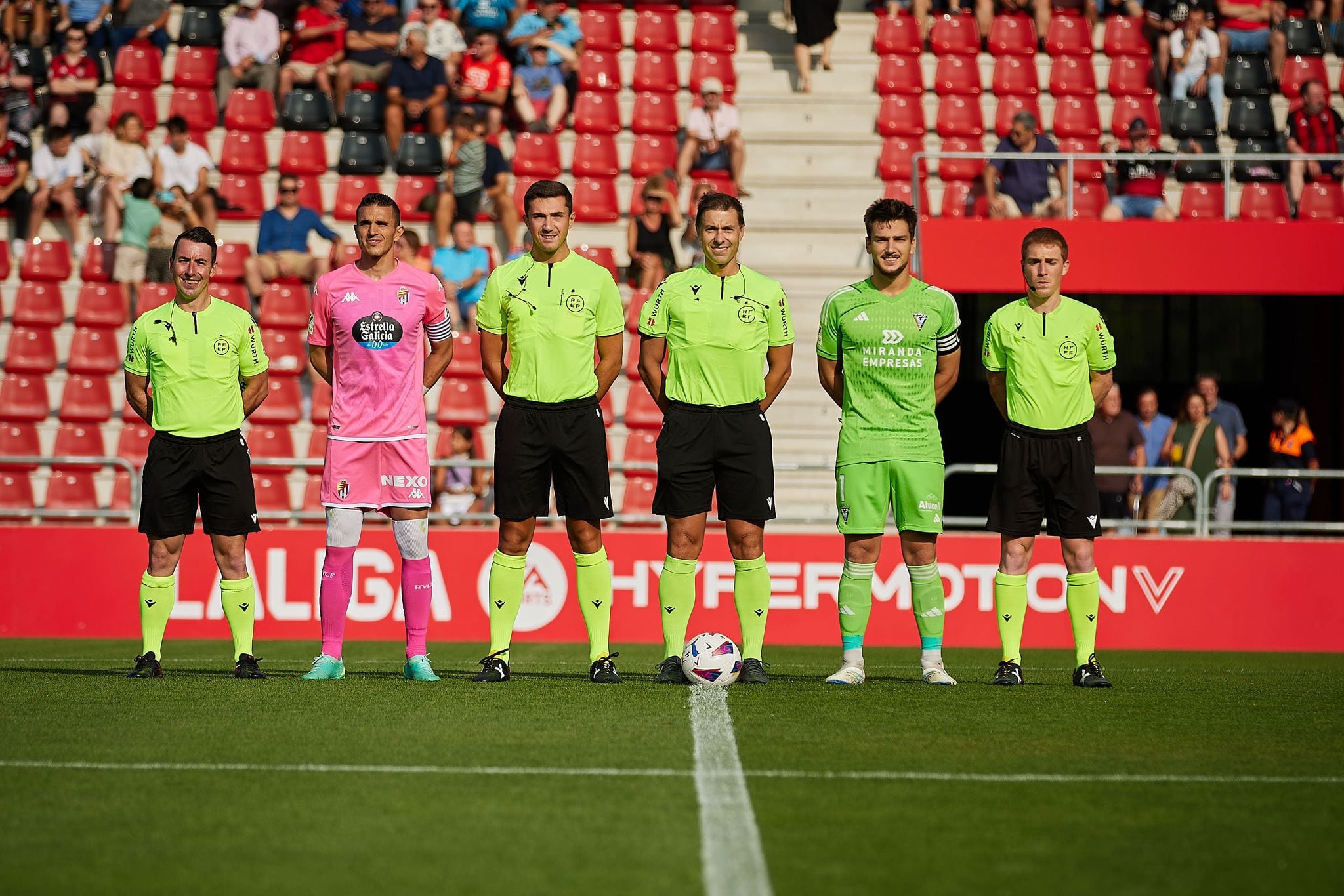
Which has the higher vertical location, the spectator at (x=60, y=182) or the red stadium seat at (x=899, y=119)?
the red stadium seat at (x=899, y=119)

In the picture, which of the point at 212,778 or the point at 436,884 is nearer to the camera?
the point at 436,884

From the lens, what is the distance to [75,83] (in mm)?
17734

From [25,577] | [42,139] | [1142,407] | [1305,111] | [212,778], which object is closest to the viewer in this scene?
[212,778]

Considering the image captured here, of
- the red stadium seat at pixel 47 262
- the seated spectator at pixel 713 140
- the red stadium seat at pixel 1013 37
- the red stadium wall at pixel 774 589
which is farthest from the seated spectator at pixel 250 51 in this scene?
the red stadium seat at pixel 1013 37

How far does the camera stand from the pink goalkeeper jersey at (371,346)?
8016mm

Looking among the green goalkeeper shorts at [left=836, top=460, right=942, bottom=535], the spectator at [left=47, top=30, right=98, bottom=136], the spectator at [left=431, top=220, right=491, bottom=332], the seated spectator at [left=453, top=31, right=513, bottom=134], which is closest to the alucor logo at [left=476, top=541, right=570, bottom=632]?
the spectator at [left=431, top=220, right=491, bottom=332]

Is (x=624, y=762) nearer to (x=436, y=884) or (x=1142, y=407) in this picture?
(x=436, y=884)

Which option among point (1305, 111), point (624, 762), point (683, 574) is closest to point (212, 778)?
point (624, 762)

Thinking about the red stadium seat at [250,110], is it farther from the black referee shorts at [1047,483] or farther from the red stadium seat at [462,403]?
the black referee shorts at [1047,483]

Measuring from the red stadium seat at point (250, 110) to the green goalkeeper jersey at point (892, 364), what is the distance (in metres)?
11.6

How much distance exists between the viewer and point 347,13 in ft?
62.4

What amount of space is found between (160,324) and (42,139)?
36.3ft

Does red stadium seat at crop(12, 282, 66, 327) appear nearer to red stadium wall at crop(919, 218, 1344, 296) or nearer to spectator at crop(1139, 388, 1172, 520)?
red stadium wall at crop(919, 218, 1344, 296)

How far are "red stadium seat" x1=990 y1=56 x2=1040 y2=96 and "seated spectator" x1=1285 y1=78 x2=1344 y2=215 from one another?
2.89 m
